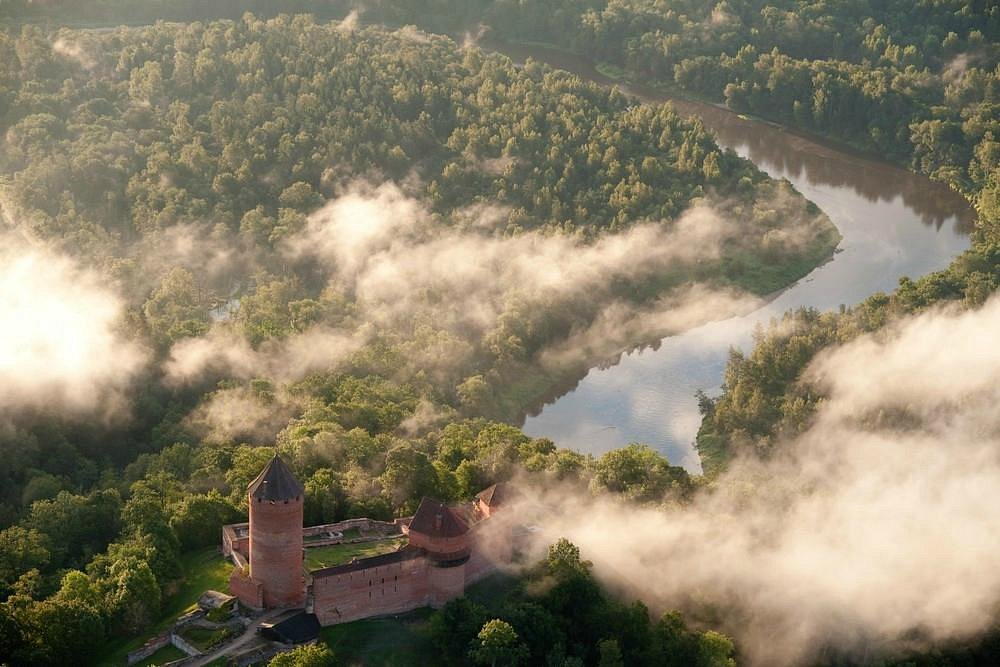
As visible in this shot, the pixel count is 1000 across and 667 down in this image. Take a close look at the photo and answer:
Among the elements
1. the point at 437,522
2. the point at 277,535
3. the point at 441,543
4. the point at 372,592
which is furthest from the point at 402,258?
the point at 277,535

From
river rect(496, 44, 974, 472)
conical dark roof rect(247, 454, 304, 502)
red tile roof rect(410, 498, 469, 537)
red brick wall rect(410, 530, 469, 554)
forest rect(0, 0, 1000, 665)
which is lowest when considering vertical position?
river rect(496, 44, 974, 472)

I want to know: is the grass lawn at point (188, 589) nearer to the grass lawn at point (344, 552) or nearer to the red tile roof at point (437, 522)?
the grass lawn at point (344, 552)

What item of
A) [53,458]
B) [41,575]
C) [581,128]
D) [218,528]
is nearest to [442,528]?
[218,528]

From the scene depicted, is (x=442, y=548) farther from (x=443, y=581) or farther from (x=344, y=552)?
(x=344, y=552)

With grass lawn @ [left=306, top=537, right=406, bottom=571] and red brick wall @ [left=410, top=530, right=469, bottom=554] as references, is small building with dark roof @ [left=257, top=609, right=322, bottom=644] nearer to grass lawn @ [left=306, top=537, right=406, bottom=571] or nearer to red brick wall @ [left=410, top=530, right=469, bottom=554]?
grass lawn @ [left=306, top=537, right=406, bottom=571]

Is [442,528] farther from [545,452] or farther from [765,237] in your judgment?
[765,237]

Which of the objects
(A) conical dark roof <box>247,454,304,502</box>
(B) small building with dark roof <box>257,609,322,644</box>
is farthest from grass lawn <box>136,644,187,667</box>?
(A) conical dark roof <box>247,454,304,502</box>
